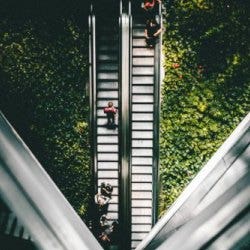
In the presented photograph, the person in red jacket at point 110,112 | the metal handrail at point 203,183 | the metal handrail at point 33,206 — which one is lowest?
the person in red jacket at point 110,112

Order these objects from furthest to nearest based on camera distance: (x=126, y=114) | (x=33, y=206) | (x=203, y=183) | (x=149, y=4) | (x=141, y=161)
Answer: (x=141, y=161)
(x=126, y=114)
(x=149, y=4)
(x=203, y=183)
(x=33, y=206)

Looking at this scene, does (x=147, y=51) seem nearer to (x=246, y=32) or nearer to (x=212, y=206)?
(x=246, y=32)

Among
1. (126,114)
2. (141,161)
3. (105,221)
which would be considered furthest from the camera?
(141,161)

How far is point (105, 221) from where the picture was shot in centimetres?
730

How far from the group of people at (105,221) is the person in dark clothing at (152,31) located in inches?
129

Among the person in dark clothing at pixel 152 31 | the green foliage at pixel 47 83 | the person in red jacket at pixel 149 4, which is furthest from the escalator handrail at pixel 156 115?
the green foliage at pixel 47 83

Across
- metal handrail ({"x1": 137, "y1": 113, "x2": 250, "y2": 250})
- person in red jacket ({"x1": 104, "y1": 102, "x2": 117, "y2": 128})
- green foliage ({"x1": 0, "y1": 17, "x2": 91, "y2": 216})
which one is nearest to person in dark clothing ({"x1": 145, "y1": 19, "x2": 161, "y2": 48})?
green foliage ({"x1": 0, "y1": 17, "x2": 91, "y2": 216})

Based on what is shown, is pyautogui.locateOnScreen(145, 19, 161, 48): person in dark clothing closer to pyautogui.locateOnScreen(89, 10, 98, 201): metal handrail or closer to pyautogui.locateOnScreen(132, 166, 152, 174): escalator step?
pyautogui.locateOnScreen(89, 10, 98, 201): metal handrail

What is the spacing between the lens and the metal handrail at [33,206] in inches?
41.8

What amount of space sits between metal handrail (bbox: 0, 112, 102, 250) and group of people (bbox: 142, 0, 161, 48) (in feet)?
20.0

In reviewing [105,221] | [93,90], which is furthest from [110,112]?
[105,221]

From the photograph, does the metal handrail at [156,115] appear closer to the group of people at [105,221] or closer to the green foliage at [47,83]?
the group of people at [105,221]

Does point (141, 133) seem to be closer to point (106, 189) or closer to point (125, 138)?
point (125, 138)

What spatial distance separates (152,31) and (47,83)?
8.15ft
